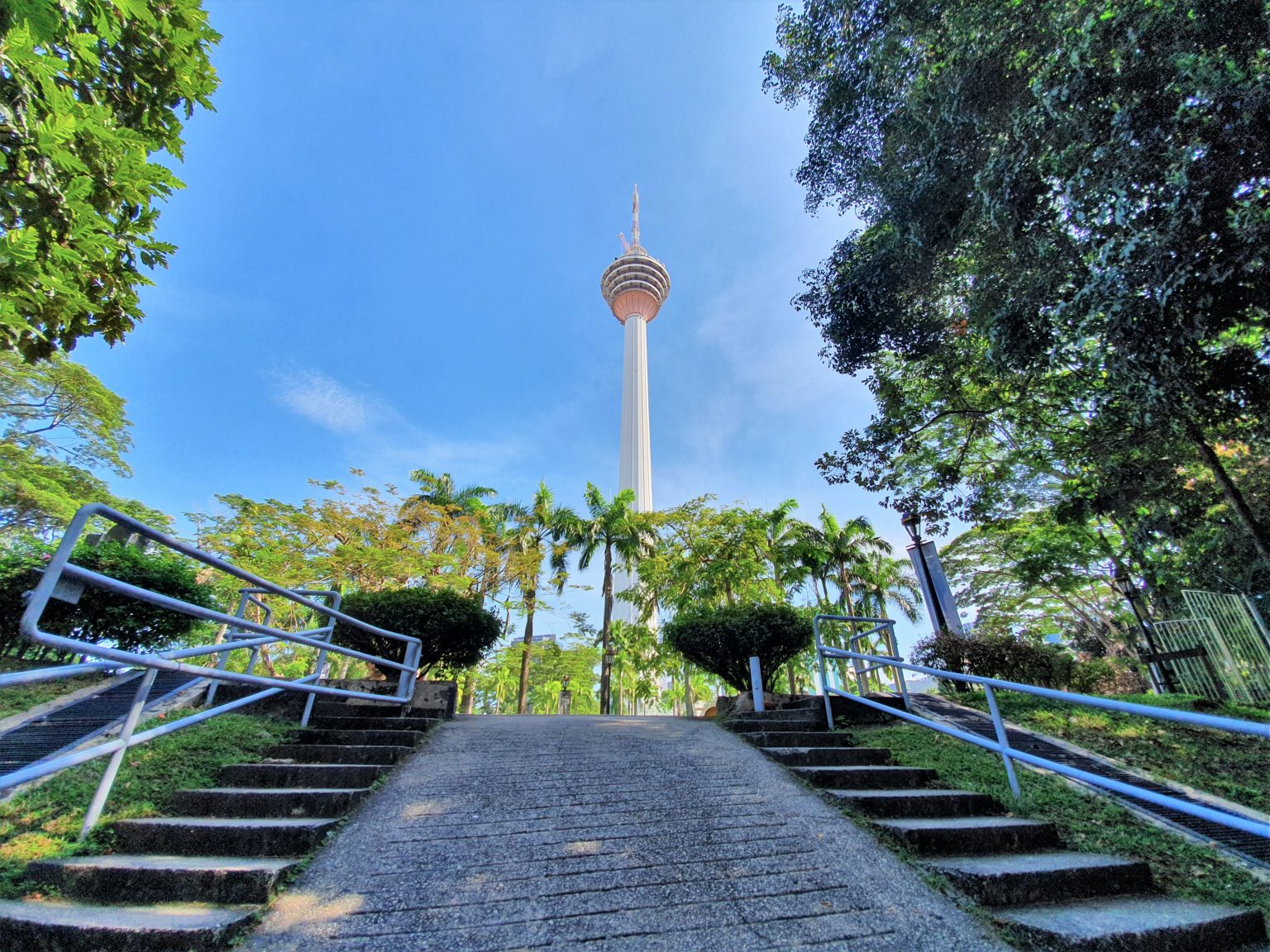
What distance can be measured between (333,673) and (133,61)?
17.8 metres

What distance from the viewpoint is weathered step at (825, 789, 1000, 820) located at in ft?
10.7

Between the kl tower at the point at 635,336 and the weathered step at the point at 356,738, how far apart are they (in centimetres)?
2368

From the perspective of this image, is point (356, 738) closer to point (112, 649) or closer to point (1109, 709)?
point (112, 649)

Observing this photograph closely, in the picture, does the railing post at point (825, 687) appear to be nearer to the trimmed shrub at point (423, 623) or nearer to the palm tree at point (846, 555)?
the trimmed shrub at point (423, 623)

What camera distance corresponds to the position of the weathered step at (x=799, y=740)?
479cm

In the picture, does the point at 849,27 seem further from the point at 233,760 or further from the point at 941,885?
the point at 233,760

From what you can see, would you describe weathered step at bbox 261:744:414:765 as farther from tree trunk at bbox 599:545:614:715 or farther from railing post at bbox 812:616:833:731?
tree trunk at bbox 599:545:614:715

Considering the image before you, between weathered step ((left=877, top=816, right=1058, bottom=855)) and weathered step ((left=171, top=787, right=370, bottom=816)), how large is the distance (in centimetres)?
317

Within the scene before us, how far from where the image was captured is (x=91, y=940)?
1717 millimetres

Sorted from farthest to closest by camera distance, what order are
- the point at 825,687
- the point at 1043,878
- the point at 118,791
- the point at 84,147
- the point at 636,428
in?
the point at 636,428 < the point at 825,687 < the point at 84,147 < the point at 118,791 < the point at 1043,878

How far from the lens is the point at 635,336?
148ft

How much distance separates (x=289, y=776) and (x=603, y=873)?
220cm

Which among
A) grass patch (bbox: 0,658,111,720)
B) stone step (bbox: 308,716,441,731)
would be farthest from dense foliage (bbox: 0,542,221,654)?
stone step (bbox: 308,716,441,731)

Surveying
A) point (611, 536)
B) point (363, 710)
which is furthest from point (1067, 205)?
point (611, 536)
